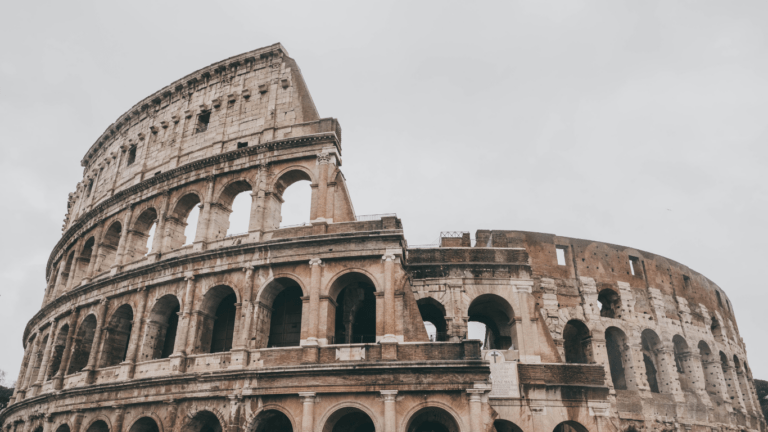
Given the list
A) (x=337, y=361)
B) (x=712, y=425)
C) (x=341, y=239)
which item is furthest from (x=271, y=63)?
(x=712, y=425)

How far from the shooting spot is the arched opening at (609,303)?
71.7ft

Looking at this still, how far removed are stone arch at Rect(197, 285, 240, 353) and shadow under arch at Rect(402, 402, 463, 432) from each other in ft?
21.1

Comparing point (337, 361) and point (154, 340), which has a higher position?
point (154, 340)

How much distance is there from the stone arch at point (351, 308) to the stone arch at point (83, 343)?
10.1 meters

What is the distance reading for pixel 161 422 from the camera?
51.5 ft

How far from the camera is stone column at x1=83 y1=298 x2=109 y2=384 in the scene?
18.0 meters

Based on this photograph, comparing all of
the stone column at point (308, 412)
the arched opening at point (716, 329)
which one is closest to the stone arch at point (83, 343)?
the stone column at point (308, 412)

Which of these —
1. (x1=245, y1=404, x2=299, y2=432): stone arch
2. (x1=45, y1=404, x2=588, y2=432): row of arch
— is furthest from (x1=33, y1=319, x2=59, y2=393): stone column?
(x1=245, y1=404, x2=299, y2=432): stone arch

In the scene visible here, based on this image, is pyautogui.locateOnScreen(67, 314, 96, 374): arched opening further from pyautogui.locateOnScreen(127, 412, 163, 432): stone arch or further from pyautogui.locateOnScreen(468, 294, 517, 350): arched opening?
pyautogui.locateOnScreen(468, 294, 517, 350): arched opening

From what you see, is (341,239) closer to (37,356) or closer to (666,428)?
(666,428)

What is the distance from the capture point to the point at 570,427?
59.8ft

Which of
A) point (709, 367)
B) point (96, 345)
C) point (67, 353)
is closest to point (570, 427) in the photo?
point (709, 367)

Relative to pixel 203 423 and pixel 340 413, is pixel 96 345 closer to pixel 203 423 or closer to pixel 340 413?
pixel 203 423

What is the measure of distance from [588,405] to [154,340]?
14767mm
